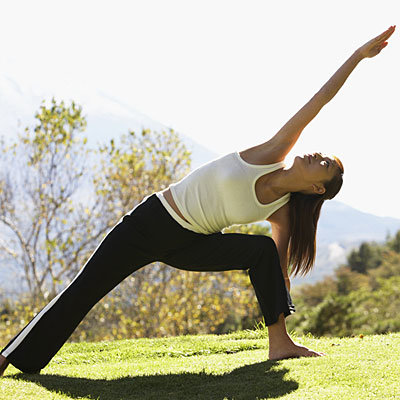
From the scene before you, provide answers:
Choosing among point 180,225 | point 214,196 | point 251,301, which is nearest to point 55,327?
point 180,225

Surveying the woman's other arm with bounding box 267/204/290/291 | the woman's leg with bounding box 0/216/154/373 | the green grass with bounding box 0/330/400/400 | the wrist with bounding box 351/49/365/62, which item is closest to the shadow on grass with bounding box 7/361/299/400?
the green grass with bounding box 0/330/400/400

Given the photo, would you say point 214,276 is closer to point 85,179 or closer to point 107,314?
point 107,314

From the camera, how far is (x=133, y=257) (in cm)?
384

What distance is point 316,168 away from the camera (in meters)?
3.73

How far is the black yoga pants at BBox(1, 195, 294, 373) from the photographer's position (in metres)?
3.75

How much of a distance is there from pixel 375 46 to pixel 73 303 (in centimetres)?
243

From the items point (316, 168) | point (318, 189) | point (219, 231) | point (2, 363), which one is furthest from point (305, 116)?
point (2, 363)

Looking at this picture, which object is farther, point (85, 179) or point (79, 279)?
point (85, 179)

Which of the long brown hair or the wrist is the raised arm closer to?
the wrist

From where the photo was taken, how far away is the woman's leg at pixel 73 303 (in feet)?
12.4

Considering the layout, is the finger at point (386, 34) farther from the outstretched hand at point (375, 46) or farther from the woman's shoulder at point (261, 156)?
the woman's shoulder at point (261, 156)

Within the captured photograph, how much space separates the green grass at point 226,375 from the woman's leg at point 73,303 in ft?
0.48

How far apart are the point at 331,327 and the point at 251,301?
325 inches

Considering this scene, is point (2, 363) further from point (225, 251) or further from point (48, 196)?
point (48, 196)
